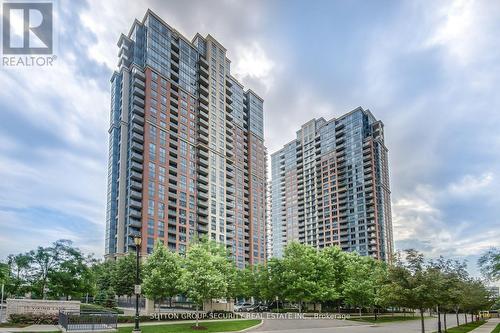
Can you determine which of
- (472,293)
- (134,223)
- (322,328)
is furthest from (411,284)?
(134,223)

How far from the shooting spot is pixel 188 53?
115m

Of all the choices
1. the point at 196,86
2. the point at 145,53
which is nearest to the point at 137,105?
the point at 145,53

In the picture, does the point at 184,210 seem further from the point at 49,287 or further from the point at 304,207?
the point at 304,207

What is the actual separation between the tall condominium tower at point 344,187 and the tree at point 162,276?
114m

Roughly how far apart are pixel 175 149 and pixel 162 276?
6680cm

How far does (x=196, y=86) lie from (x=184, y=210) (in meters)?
39.5

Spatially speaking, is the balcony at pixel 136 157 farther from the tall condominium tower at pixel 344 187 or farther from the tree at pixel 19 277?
the tall condominium tower at pixel 344 187

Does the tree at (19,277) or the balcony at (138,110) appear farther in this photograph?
the balcony at (138,110)

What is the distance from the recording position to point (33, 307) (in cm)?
3014

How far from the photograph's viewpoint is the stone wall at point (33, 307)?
29422 mm

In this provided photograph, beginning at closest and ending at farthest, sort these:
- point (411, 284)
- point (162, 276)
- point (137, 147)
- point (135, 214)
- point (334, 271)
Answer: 1. point (411, 284)
2. point (162, 276)
3. point (334, 271)
4. point (135, 214)
5. point (137, 147)

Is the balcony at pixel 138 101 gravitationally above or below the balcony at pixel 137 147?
above

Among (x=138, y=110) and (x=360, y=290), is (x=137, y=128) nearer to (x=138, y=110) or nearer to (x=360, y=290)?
(x=138, y=110)

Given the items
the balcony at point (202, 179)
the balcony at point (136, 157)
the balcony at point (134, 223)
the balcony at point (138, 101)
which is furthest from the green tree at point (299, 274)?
the balcony at point (138, 101)
